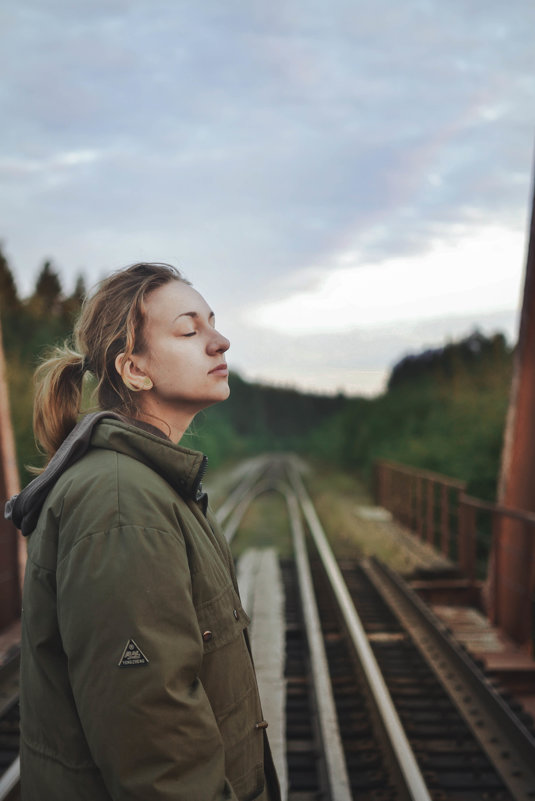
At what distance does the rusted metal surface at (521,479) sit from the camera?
584 cm

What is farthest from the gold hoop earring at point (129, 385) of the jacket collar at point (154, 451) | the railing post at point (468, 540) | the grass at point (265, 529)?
the grass at point (265, 529)

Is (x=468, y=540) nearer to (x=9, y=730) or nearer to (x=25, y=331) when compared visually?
(x=9, y=730)

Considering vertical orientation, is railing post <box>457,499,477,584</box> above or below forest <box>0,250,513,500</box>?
below

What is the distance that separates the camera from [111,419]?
1430 millimetres

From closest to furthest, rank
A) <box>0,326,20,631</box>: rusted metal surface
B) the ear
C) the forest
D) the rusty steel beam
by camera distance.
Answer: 1. the ear
2. the rusty steel beam
3. <box>0,326,20,631</box>: rusted metal surface
4. the forest

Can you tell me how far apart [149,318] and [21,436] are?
17057 mm

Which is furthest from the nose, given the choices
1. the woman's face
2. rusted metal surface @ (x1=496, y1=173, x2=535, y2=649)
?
rusted metal surface @ (x1=496, y1=173, x2=535, y2=649)

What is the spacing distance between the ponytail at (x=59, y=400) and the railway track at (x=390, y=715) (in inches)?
94.4

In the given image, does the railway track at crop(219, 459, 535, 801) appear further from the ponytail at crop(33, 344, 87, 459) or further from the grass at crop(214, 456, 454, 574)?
the grass at crop(214, 456, 454, 574)

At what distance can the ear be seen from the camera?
1.54 meters

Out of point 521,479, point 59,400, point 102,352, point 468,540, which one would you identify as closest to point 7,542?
point 521,479

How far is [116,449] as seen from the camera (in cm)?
137

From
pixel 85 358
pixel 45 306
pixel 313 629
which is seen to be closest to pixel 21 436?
pixel 313 629

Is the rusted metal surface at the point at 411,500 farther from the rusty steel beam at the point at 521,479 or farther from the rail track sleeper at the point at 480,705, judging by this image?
the rail track sleeper at the point at 480,705
